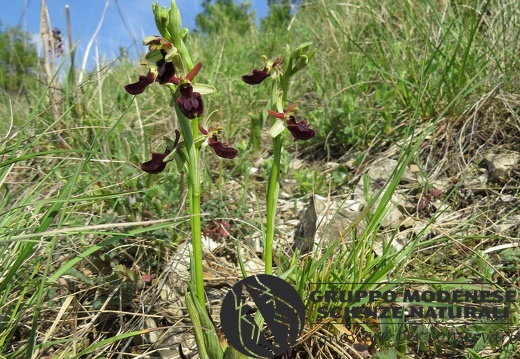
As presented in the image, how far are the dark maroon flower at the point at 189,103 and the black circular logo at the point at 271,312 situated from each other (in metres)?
0.53

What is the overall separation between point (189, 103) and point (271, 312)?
667mm

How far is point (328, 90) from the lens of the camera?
10.6ft

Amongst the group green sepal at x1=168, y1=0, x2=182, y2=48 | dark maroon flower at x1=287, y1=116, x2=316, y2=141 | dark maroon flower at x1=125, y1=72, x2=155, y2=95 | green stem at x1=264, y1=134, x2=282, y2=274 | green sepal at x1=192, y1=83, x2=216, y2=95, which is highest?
green sepal at x1=168, y1=0, x2=182, y2=48

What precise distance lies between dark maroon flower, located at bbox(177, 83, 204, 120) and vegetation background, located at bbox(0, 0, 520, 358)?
11.8 inches

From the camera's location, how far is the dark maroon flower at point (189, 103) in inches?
46.3

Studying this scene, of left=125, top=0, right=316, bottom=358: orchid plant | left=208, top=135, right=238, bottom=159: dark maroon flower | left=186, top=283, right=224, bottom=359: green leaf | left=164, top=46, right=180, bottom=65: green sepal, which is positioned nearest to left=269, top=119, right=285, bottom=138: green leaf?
left=125, top=0, right=316, bottom=358: orchid plant

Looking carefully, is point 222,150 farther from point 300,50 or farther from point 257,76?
point 300,50

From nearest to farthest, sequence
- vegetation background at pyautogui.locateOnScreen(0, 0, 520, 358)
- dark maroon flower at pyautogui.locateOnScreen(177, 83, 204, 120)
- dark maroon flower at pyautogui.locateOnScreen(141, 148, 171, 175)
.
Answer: dark maroon flower at pyautogui.locateOnScreen(177, 83, 204, 120), dark maroon flower at pyautogui.locateOnScreen(141, 148, 171, 175), vegetation background at pyautogui.locateOnScreen(0, 0, 520, 358)

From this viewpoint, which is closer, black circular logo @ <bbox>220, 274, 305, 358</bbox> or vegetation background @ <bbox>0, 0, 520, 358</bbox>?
black circular logo @ <bbox>220, 274, 305, 358</bbox>

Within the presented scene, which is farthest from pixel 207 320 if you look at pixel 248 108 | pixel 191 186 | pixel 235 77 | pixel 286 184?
pixel 235 77

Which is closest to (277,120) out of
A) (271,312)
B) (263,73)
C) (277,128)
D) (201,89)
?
(277,128)

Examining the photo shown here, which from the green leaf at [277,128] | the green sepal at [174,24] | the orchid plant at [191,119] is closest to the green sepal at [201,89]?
the orchid plant at [191,119]

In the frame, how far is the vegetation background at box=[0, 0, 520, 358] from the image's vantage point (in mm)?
1454

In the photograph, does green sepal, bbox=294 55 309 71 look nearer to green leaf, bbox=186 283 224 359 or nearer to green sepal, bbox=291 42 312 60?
green sepal, bbox=291 42 312 60
